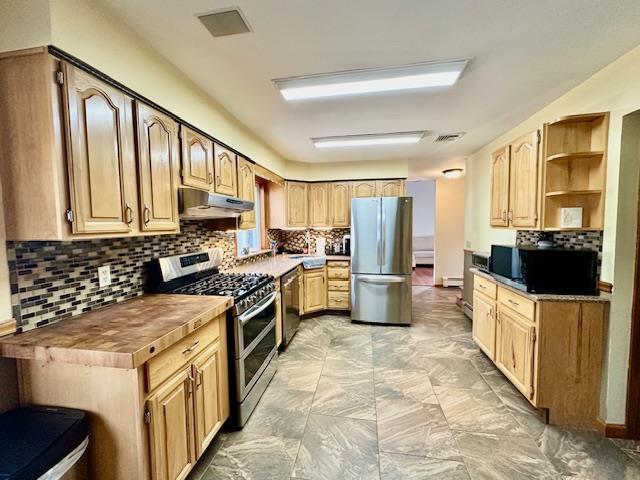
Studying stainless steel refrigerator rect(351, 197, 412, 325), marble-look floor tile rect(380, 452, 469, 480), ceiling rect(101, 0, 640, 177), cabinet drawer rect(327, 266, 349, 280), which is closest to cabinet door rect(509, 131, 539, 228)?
ceiling rect(101, 0, 640, 177)

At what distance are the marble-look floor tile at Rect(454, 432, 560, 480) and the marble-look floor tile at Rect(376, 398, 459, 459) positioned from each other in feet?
0.31

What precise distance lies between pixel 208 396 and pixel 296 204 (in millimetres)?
3342

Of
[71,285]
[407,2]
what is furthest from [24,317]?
[407,2]

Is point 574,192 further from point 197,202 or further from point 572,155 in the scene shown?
point 197,202

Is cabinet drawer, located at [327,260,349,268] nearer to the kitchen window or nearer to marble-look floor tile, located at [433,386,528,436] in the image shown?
the kitchen window

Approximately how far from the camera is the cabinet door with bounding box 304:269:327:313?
13.5 ft

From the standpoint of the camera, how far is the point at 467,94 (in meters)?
2.32

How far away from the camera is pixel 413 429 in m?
1.95

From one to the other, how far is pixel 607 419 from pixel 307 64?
3201 mm

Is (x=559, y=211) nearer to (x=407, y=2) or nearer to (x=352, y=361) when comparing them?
(x=407, y=2)

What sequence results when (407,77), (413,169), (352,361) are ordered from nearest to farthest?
(407,77), (352,361), (413,169)

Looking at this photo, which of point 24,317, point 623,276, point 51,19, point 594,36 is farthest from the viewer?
point 623,276

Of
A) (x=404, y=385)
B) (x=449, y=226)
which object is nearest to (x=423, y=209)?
(x=449, y=226)

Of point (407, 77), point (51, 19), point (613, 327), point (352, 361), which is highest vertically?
point (407, 77)
